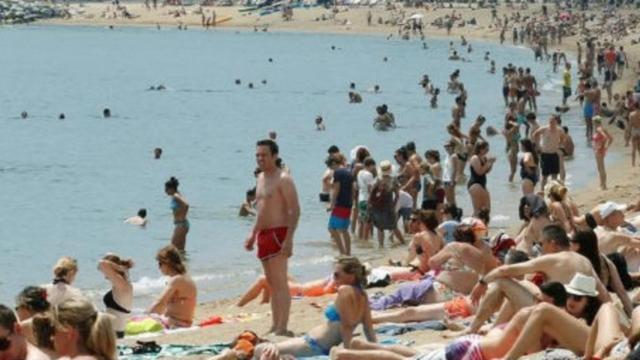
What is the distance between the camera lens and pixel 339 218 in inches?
685

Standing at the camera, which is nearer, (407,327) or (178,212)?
(407,327)

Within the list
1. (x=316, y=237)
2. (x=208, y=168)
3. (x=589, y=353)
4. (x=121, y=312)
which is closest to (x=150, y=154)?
(x=208, y=168)

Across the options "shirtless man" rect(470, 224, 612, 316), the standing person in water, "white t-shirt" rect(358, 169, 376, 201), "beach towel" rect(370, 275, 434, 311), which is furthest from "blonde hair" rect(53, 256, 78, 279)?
the standing person in water

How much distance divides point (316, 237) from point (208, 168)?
12.2 meters

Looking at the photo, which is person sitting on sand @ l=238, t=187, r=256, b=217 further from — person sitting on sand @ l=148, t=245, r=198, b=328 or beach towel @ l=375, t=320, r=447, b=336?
beach towel @ l=375, t=320, r=447, b=336

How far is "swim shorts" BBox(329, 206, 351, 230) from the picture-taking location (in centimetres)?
1728

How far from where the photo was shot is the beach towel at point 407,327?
1119 cm

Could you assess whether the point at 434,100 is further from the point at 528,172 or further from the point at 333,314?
the point at 333,314

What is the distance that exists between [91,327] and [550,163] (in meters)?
14.9

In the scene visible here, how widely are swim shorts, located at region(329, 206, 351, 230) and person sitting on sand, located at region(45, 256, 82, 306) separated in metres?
6.27

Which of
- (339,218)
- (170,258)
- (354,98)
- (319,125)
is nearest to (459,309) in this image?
(170,258)

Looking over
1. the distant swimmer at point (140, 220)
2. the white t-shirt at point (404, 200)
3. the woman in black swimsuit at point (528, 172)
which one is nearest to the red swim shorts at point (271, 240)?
the white t-shirt at point (404, 200)

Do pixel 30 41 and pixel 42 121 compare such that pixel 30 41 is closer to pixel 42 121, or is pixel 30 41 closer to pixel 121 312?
pixel 42 121

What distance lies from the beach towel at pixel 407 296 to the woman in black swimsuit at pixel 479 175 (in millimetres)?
5964
